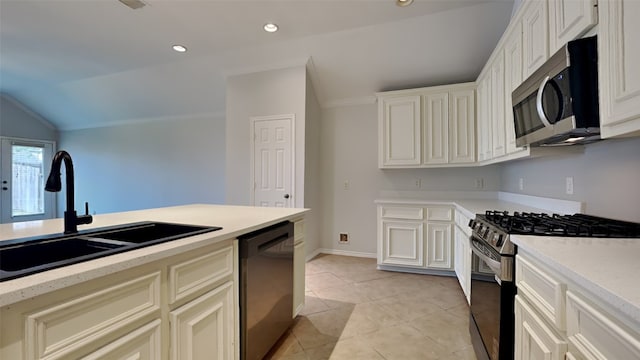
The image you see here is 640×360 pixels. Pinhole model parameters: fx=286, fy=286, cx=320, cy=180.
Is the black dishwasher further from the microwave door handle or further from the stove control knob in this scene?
the microwave door handle

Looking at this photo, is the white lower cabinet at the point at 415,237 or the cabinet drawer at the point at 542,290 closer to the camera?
the cabinet drawer at the point at 542,290

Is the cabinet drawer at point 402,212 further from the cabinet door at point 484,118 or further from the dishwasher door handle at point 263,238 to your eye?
the dishwasher door handle at point 263,238

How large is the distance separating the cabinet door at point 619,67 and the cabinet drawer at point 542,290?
615mm

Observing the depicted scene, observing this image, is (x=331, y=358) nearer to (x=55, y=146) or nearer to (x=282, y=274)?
(x=282, y=274)

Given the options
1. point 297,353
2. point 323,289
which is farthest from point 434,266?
point 297,353

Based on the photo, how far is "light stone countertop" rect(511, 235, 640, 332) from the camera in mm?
673

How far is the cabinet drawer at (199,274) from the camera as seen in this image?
1135 millimetres

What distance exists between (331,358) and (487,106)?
279 cm

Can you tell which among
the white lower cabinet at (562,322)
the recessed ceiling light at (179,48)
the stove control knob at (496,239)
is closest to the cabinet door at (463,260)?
the stove control knob at (496,239)

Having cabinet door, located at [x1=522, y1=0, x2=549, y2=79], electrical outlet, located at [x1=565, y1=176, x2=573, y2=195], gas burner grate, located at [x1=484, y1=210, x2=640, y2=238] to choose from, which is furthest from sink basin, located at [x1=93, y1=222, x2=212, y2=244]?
electrical outlet, located at [x1=565, y1=176, x2=573, y2=195]

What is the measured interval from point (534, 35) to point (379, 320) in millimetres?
2368

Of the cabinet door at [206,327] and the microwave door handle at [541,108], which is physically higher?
the microwave door handle at [541,108]

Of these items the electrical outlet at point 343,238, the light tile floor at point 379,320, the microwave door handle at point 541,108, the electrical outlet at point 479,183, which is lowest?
the light tile floor at point 379,320

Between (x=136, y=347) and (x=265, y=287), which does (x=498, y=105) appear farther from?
(x=136, y=347)
